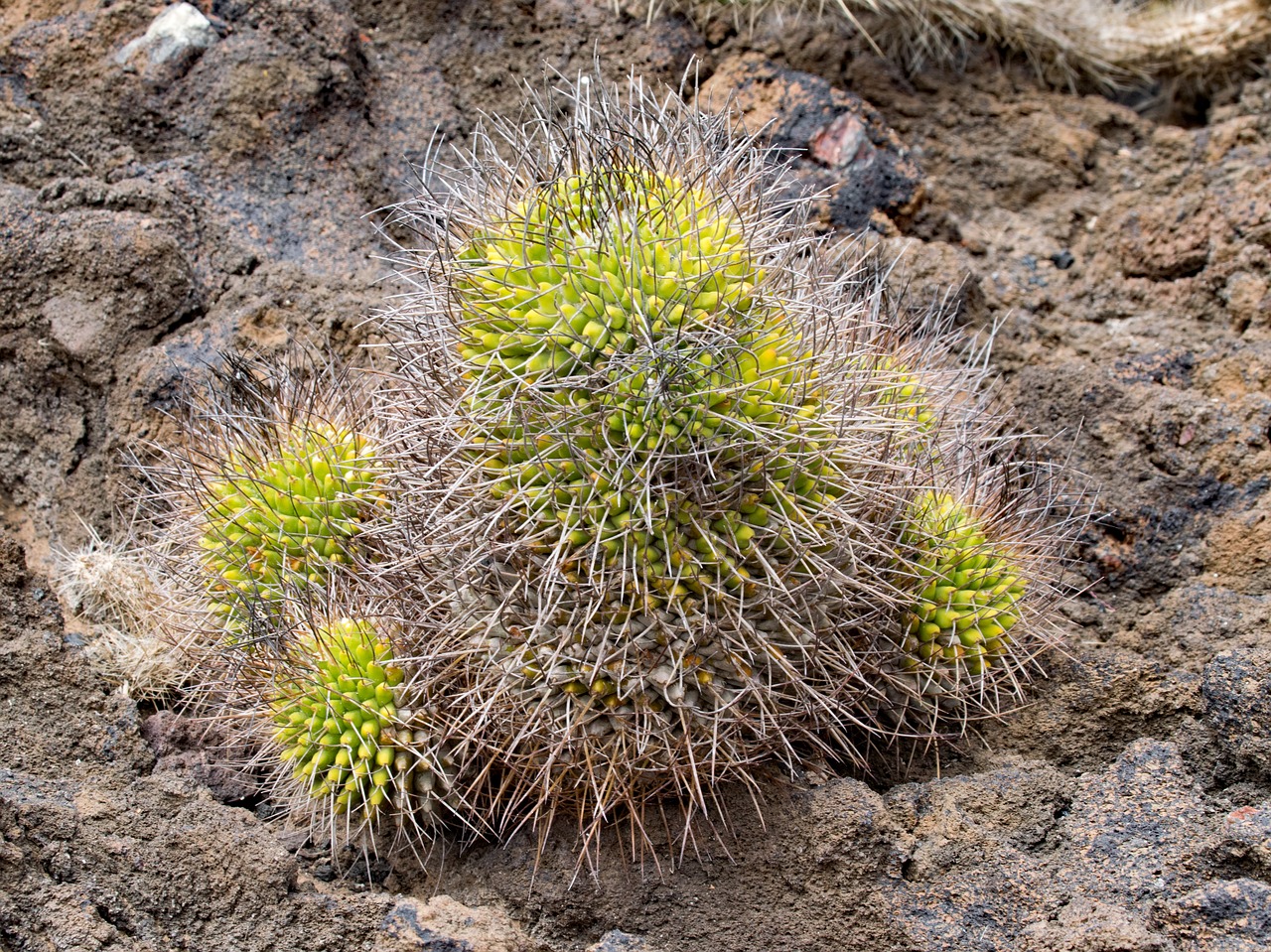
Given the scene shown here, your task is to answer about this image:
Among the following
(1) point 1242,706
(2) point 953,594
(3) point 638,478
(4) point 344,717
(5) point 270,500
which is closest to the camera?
Answer: (3) point 638,478

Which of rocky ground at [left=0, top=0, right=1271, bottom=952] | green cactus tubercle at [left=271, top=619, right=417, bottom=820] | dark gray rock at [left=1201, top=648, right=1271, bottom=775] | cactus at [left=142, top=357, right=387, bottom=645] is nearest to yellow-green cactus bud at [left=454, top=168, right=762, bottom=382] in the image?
cactus at [left=142, top=357, right=387, bottom=645]

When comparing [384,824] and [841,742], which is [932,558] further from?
[384,824]

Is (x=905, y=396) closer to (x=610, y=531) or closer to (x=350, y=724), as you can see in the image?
(x=610, y=531)

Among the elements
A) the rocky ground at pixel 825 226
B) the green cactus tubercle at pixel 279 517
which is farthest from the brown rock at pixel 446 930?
the green cactus tubercle at pixel 279 517

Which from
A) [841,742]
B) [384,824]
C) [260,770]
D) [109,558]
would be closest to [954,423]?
[841,742]

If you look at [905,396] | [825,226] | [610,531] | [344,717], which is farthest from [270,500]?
[825,226]

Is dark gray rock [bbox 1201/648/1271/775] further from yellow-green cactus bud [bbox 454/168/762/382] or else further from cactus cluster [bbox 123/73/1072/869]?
yellow-green cactus bud [bbox 454/168/762/382]
